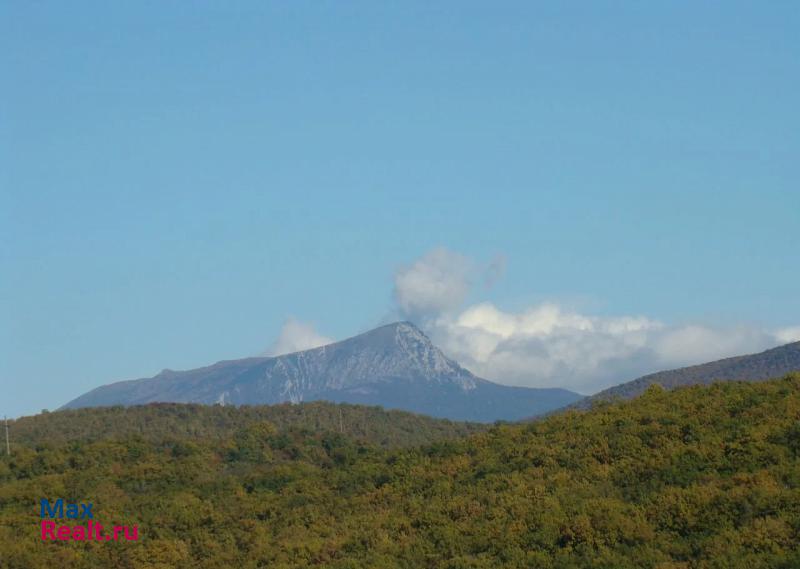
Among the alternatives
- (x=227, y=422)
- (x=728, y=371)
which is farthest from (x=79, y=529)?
(x=728, y=371)

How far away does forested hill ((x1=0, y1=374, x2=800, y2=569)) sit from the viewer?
1478 inches

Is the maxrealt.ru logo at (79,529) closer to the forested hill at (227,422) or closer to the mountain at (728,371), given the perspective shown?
the forested hill at (227,422)

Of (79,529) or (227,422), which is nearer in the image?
(79,529)

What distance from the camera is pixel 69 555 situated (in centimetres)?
5266

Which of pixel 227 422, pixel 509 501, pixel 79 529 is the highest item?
pixel 227 422

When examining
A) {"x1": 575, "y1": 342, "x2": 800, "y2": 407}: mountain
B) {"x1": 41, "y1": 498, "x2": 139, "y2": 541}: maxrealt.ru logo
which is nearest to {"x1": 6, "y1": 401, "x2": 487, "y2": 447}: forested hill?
{"x1": 575, "y1": 342, "x2": 800, "y2": 407}: mountain

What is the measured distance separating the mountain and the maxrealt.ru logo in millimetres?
110008

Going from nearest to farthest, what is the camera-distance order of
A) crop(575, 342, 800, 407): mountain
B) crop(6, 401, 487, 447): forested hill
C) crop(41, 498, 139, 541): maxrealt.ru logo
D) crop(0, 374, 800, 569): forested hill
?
crop(0, 374, 800, 569): forested hill, crop(41, 498, 139, 541): maxrealt.ru logo, crop(6, 401, 487, 447): forested hill, crop(575, 342, 800, 407): mountain

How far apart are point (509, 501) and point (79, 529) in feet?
80.4

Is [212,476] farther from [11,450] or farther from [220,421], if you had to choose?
[220,421]

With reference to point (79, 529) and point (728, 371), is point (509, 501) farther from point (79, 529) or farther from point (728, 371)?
point (728, 371)

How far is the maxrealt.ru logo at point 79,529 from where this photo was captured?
56250 millimetres

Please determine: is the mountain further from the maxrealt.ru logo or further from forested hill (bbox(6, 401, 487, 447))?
the maxrealt.ru logo

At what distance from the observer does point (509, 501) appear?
46250 millimetres
